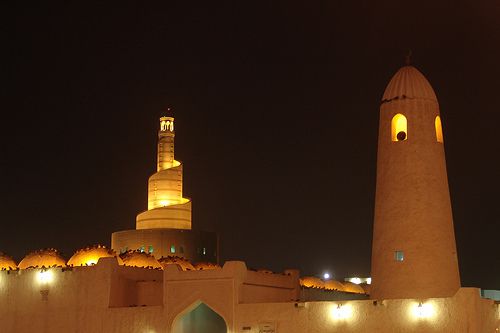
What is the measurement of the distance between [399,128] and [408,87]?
1391 millimetres

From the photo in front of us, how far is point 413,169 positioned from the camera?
99.6 ft

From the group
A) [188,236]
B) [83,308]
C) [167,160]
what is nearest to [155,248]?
[188,236]

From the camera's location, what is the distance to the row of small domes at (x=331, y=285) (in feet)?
141

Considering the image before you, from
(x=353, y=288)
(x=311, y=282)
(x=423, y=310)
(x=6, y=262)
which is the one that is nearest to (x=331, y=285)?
(x=311, y=282)

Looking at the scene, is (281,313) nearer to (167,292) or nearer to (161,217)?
(167,292)

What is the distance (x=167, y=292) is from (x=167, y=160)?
59.2ft

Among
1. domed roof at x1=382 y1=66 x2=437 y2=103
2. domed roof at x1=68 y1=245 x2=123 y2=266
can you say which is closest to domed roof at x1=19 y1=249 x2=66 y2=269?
domed roof at x1=68 y1=245 x2=123 y2=266

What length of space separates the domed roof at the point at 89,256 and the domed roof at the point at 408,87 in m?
13.5

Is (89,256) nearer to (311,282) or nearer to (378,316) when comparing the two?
(311,282)

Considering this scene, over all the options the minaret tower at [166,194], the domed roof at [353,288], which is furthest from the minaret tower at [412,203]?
the minaret tower at [166,194]

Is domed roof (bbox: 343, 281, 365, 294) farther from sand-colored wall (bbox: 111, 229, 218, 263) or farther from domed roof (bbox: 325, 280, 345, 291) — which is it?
sand-colored wall (bbox: 111, 229, 218, 263)

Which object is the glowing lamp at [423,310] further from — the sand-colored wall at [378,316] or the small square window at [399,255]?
the small square window at [399,255]

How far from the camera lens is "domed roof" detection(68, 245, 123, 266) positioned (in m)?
37.7

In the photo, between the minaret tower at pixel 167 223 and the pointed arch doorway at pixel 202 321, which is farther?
the minaret tower at pixel 167 223
